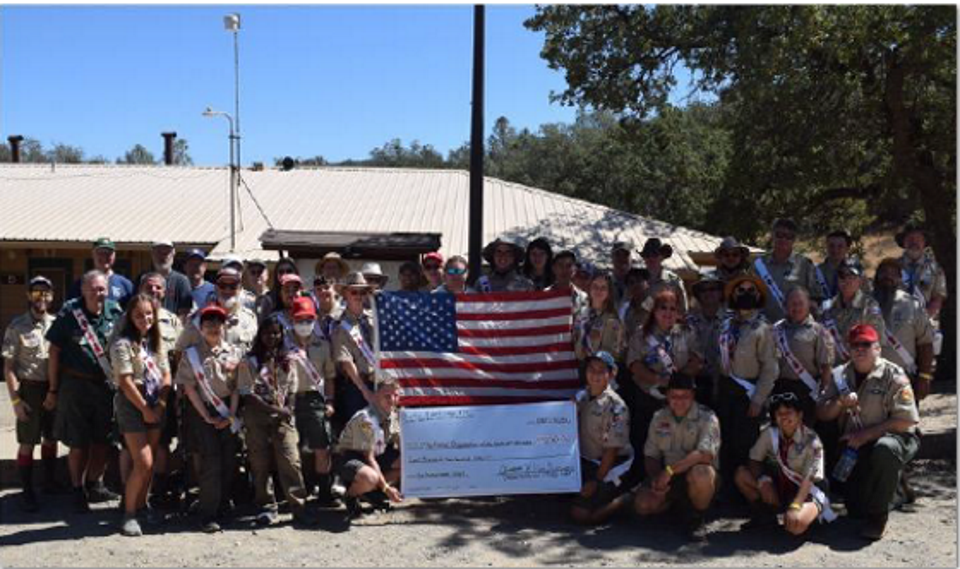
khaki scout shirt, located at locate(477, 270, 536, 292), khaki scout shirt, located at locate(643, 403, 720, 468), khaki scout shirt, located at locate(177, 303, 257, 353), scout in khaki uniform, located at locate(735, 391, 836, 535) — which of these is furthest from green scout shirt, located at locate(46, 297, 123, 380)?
scout in khaki uniform, located at locate(735, 391, 836, 535)

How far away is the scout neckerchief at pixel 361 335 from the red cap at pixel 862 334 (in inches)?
148

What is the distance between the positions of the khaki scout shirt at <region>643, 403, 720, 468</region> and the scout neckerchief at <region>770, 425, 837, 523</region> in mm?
410

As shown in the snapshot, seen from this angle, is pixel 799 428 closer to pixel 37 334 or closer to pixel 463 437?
pixel 463 437

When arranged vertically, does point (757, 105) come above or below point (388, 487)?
above

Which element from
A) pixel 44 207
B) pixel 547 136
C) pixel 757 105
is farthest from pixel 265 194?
pixel 547 136

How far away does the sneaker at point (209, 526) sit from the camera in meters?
6.66

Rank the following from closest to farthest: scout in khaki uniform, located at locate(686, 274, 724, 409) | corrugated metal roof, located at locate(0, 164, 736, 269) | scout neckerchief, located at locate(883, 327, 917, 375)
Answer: scout in khaki uniform, located at locate(686, 274, 724, 409) → scout neckerchief, located at locate(883, 327, 917, 375) → corrugated metal roof, located at locate(0, 164, 736, 269)

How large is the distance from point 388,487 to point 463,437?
705 mm

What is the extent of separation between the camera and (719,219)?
18.0 m

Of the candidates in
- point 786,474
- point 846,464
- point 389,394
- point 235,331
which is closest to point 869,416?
point 846,464

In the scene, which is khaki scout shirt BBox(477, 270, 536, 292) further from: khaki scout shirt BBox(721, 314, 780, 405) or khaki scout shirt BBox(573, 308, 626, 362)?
khaki scout shirt BBox(721, 314, 780, 405)

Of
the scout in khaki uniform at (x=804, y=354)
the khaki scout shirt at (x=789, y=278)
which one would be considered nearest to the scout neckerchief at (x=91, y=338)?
the scout in khaki uniform at (x=804, y=354)

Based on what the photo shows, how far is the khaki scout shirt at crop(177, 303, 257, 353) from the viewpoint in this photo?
683 cm

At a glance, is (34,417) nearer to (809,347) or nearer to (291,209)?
(809,347)
